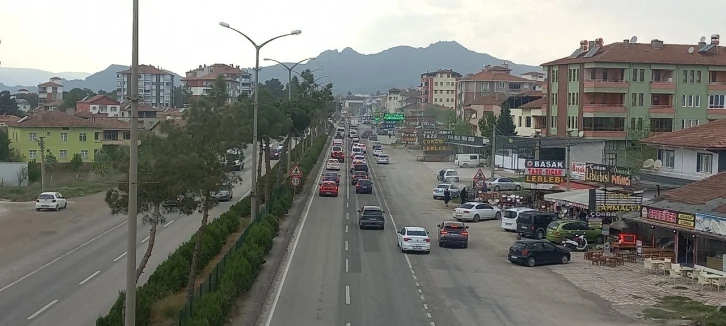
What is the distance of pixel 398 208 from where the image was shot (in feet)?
171

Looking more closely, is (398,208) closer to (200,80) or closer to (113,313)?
(113,313)

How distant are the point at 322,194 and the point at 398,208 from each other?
6.90 metres

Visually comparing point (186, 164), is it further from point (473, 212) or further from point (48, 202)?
point (48, 202)

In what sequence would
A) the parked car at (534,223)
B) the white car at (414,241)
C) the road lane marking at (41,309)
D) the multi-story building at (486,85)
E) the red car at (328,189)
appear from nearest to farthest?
the road lane marking at (41,309) → the white car at (414,241) → the parked car at (534,223) → the red car at (328,189) → the multi-story building at (486,85)

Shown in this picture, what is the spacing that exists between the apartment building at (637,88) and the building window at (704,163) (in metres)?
29.1

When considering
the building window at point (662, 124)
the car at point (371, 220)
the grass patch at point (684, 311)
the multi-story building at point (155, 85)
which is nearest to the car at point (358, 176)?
the car at point (371, 220)

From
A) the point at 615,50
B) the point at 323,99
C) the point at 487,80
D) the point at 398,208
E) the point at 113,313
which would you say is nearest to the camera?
the point at 113,313

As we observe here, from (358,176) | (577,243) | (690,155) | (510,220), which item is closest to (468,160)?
(358,176)

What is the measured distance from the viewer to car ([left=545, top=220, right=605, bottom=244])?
37156 millimetres

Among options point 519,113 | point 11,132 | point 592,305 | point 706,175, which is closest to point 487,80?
point 519,113

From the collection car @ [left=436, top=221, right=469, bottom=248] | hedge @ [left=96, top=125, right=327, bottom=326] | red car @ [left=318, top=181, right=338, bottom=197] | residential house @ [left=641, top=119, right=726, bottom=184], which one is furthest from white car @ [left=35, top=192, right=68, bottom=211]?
residential house @ [left=641, top=119, right=726, bottom=184]

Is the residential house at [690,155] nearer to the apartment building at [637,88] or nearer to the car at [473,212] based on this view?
the car at [473,212]

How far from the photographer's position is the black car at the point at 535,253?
31750 mm

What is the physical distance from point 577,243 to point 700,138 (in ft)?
31.2
